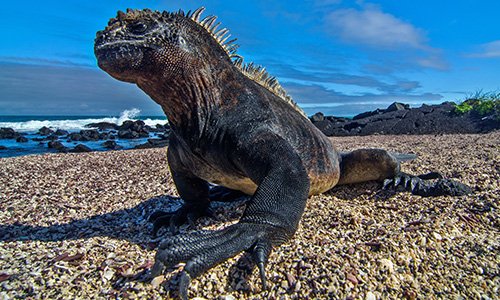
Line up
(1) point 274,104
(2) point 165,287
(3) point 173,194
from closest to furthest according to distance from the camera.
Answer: (2) point 165,287
(1) point 274,104
(3) point 173,194

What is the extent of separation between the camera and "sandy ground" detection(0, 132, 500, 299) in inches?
80.2

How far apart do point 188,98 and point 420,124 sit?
52.8ft

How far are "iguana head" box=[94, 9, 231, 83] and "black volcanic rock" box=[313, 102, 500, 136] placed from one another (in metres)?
14.7

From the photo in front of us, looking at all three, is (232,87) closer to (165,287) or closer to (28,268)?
(165,287)

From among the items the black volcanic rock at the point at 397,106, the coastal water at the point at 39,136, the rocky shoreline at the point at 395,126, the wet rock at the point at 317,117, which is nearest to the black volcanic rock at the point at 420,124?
the rocky shoreline at the point at 395,126

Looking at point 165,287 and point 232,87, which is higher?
point 232,87

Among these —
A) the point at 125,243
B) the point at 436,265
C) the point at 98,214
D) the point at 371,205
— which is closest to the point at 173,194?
the point at 98,214

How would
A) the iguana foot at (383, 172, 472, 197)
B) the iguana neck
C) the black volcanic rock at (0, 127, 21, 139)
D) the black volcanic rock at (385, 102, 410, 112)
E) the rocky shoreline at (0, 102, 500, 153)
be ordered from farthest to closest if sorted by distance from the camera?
the black volcanic rock at (0, 127, 21, 139), the black volcanic rock at (385, 102, 410, 112), the rocky shoreline at (0, 102, 500, 153), the iguana foot at (383, 172, 472, 197), the iguana neck

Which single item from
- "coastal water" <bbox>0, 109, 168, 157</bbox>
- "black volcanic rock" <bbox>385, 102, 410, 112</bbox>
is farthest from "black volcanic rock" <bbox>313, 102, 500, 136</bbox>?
"coastal water" <bbox>0, 109, 168, 157</bbox>

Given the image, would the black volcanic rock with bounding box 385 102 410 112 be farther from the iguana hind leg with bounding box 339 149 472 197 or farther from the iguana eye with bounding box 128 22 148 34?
the iguana eye with bounding box 128 22 148 34

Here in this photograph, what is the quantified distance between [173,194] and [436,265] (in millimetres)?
3568

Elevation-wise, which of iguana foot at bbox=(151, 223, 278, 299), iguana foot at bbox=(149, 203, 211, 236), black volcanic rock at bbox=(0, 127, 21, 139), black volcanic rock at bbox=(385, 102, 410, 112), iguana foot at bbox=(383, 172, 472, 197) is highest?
black volcanic rock at bbox=(385, 102, 410, 112)

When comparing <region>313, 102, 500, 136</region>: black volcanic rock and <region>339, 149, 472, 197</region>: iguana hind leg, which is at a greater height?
<region>313, 102, 500, 136</region>: black volcanic rock

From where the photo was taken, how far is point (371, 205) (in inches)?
146
